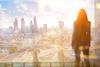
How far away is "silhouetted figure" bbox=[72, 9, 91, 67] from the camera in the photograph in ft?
10.2

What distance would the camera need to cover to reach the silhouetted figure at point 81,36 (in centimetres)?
312

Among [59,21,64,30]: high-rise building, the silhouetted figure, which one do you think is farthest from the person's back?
[59,21,64,30]: high-rise building

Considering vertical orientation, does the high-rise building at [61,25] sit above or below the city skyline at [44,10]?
below

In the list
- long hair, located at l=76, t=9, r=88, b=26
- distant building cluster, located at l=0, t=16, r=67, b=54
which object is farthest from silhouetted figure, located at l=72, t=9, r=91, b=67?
distant building cluster, located at l=0, t=16, r=67, b=54

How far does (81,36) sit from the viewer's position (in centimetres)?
311

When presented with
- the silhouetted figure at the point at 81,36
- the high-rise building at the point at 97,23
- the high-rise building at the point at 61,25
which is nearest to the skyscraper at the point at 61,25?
the high-rise building at the point at 61,25

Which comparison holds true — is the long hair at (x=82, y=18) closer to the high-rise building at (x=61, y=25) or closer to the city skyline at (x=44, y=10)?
the city skyline at (x=44, y=10)

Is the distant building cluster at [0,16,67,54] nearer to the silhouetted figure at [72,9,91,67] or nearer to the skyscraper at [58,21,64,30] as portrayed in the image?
the skyscraper at [58,21,64,30]

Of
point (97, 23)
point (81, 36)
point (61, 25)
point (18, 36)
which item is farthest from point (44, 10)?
point (97, 23)

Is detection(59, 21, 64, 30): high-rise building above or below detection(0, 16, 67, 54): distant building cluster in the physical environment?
above

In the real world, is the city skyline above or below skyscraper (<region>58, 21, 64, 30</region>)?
above

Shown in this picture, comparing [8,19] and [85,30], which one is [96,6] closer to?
[85,30]
